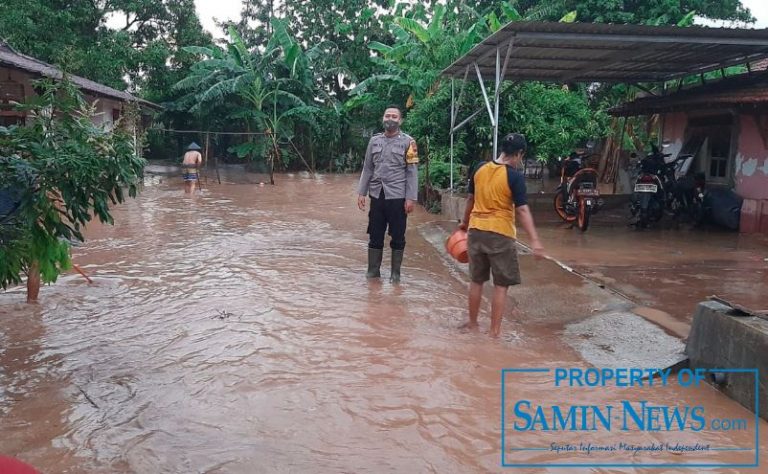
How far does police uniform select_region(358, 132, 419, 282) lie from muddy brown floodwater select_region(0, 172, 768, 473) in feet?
1.88

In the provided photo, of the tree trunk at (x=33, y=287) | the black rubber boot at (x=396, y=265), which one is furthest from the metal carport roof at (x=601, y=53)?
the tree trunk at (x=33, y=287)

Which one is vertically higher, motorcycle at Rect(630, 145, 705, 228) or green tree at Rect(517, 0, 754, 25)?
green tree at Rect(517, 0, 754, 25)

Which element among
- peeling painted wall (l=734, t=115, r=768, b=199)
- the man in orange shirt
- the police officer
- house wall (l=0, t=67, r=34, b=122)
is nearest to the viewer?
the man in orange shirt

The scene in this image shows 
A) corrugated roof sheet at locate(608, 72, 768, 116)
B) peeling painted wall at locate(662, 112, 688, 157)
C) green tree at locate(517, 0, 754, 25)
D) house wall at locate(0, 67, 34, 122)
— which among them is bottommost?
peeling painted wall at locate(662, 112, 688, 157)

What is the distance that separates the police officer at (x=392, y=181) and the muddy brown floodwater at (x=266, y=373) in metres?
0.59

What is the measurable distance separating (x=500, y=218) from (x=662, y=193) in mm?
6584

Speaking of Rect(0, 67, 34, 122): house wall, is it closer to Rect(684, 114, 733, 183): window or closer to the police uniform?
the police uniform

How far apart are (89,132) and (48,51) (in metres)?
19.8

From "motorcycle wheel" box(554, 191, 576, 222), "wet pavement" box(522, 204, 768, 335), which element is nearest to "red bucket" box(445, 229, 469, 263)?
"wet pavement" box(522, 204, 768, 335)

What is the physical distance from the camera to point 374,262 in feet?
22.3

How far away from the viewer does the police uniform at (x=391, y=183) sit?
251 inches

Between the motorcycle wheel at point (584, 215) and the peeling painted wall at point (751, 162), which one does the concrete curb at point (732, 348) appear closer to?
the motorcycle wheel at point (584, 215)

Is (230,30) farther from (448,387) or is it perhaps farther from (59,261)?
(448,387)

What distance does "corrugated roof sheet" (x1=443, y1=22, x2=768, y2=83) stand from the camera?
7.63 meters
